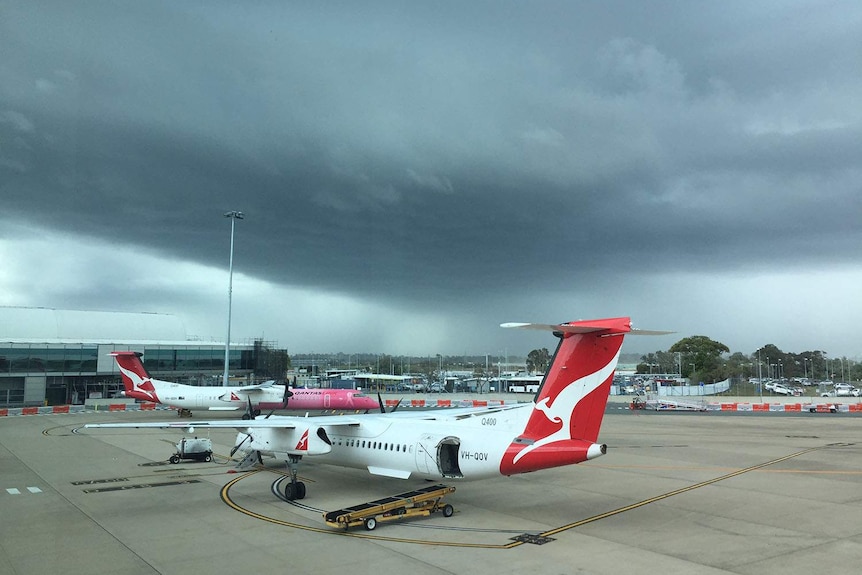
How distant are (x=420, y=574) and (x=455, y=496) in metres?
8.55

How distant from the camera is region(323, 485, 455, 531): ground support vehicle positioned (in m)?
16.2

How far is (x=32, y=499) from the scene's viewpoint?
20.8 m

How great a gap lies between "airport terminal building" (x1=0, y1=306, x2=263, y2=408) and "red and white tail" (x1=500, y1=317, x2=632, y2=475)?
7079 centimetres

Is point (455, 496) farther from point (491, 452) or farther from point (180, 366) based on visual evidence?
point (180, 366)

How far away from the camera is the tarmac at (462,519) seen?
13.6 meters

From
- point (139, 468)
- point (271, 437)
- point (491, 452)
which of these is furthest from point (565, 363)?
point (139, 468)

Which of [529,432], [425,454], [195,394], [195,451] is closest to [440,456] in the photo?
[425,454]

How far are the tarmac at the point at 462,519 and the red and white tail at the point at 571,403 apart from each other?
6.91ft

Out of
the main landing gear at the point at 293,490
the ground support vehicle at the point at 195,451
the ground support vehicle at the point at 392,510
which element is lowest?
the ground support vehicle at the point at 195,451

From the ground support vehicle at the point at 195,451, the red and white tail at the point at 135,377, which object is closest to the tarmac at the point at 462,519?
the ground support vehicle at the point at 195,451

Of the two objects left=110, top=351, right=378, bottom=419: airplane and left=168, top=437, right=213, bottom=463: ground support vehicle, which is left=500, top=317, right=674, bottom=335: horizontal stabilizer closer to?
left=168, top=437, right=213, bottom=463: ground support vehicle

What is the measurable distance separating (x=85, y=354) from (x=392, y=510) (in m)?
69.4

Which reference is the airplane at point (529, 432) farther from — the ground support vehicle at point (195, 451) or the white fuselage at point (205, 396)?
the white fuselage at point (205, 396)

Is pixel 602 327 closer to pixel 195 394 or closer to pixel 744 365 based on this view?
pixel 195 394
